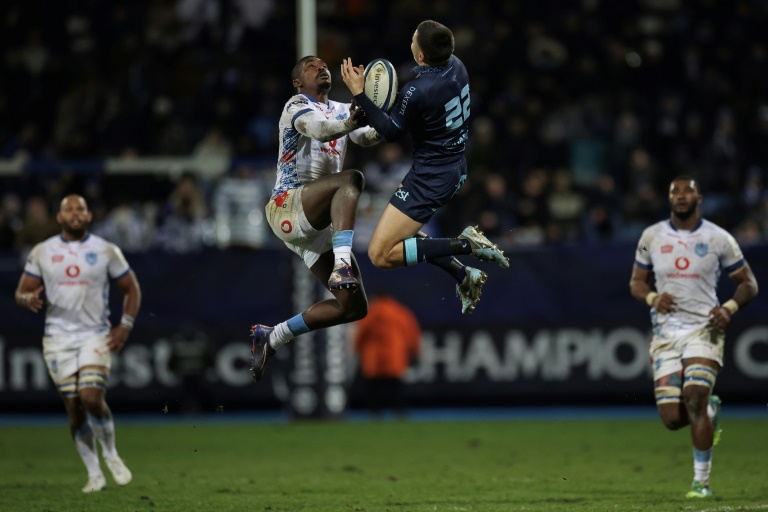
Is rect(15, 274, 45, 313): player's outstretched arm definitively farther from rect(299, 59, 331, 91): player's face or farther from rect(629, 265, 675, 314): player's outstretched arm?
rect(629, 265, 675, 314): player's outstretched arm

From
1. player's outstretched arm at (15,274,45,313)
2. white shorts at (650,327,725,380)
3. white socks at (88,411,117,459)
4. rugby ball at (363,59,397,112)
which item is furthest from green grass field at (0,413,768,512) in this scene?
rugby ball at (363,59,397,112)

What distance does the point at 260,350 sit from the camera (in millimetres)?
10305

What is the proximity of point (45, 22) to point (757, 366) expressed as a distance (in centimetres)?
1293

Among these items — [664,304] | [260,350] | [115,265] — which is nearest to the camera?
[260,350]

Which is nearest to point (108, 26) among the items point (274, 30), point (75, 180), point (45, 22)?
point (45, 22)

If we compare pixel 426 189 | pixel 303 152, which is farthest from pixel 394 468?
pixel 426 189

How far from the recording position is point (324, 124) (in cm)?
945

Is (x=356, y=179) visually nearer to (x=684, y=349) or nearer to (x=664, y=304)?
(x=664, y=304)

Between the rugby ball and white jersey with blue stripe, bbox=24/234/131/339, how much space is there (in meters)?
4.33

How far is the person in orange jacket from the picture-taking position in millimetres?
18688

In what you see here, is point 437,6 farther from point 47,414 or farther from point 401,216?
point 401,216

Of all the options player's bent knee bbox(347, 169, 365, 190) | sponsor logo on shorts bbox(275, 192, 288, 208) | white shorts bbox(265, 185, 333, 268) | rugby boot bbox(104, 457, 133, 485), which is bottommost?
rugby boot bbox(104, 457, 133, 485)

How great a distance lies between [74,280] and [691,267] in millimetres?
5656

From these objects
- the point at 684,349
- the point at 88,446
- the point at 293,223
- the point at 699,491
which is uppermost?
the point at 293,223
